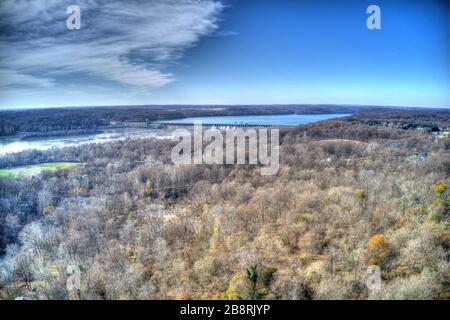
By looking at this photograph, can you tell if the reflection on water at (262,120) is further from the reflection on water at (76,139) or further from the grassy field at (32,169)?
the grassy field at (32,169)

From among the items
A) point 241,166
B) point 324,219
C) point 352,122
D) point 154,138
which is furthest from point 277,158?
point 154,138

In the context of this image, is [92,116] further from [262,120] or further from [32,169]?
[262,120]
